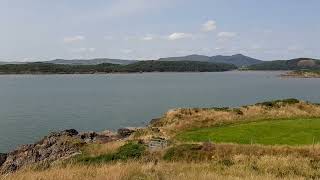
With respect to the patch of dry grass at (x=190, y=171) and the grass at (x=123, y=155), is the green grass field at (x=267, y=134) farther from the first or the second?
the patch of dry grass at (x=190, y=171)

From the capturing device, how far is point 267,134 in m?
27.4

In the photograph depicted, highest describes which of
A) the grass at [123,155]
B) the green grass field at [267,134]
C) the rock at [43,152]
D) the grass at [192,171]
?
the grass at [192,171]

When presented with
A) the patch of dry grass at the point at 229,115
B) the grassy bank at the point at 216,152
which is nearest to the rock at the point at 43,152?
the grassy bank at the point at 216,152

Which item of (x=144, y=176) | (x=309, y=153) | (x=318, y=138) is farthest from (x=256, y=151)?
(x=144, y=176)

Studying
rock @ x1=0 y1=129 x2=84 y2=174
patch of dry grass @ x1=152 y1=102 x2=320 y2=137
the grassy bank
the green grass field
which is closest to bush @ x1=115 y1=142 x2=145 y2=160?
the grassy bank

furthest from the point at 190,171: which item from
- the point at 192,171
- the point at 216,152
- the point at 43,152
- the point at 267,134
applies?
A: the point at 43,152

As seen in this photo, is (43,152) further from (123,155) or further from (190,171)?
(190,171)

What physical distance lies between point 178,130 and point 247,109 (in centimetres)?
828

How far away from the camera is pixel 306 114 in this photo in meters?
37.8

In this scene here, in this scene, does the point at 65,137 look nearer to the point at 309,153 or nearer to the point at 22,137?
the point at 22,137

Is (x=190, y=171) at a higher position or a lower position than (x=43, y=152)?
higher

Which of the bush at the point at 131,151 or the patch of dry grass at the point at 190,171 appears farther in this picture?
the bush at the point at 131,151

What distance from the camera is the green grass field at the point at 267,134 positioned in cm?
2533

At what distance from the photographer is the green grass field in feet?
83.1
